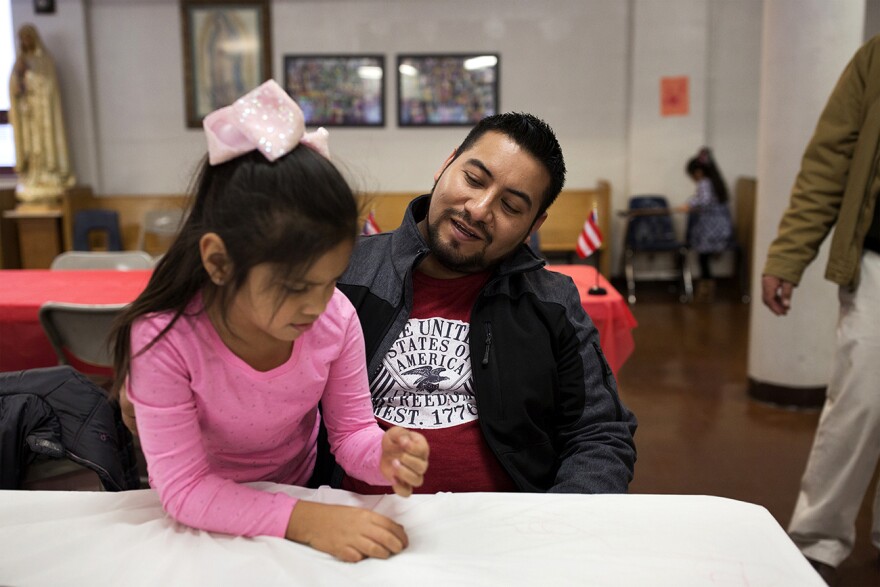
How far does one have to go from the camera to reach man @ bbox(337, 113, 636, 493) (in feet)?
4.79

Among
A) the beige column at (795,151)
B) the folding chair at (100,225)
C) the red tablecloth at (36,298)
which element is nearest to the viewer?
the red tablecloth at (36,298)

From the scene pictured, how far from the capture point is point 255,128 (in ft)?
3.16

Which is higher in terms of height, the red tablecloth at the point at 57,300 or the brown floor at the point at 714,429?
the red tablecloth at the point at 57,300

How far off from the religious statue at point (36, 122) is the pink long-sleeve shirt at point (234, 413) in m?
6.79

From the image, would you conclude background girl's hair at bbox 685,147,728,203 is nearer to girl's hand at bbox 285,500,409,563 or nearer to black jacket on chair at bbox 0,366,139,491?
black jacket on chair at bbox 0,366,139,491

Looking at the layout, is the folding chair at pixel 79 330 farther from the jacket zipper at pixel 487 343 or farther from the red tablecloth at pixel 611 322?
the red tablecloth at pixel 611 322

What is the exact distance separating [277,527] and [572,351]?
0.73 metres

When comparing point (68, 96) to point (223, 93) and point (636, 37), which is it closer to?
point (223, 93)

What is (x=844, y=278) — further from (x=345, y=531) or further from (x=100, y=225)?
(x=100, y=225)

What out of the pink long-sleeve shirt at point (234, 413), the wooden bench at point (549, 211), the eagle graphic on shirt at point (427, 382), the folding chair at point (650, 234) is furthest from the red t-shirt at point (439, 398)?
the folding chair at point (650, 234)

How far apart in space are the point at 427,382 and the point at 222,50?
6.81m

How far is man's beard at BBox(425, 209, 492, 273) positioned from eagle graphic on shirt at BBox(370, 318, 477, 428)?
0.12 m

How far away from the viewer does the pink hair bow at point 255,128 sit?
0.96 meters

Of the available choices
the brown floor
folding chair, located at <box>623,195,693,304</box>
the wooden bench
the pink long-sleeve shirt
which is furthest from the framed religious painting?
the pink long-sleeve shirt
